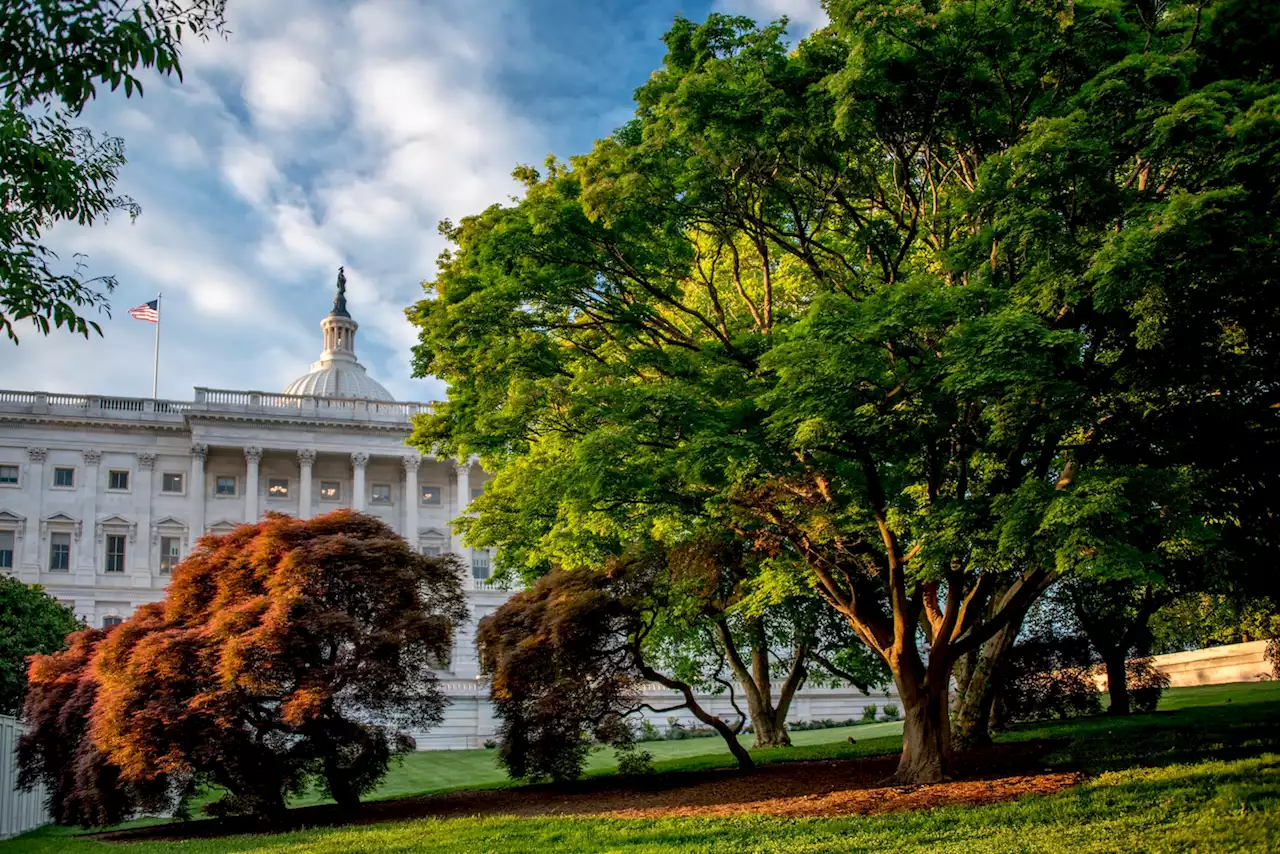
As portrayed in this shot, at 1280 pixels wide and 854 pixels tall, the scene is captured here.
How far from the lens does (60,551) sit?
64188mm

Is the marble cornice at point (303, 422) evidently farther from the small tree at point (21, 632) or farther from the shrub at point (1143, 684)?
the shrub at point (1143, 684)

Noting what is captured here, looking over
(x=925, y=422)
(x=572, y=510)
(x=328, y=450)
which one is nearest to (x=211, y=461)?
(x=328, y=450)

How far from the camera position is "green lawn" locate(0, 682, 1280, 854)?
11.3 metres

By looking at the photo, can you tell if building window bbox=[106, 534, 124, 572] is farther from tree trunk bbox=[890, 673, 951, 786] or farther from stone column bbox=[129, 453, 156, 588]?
tree trunk bbox=[890, 673, 951, 786]

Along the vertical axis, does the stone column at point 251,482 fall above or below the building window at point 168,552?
above

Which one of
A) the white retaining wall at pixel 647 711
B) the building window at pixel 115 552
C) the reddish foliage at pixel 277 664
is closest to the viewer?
the reddish foliage at pixel 277 664

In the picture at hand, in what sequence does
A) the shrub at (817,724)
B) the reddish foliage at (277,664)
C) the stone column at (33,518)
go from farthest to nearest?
the stone column at (33,518), the shrub at (817,724), the reddish foliage at (277,664)

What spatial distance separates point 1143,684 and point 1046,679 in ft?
11.2

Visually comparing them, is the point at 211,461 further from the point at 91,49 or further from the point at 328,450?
the point at 91,49

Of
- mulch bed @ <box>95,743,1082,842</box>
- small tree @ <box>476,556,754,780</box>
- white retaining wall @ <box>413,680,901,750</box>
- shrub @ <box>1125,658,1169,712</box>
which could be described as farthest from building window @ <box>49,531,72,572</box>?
shrub @ <box>1125,658,1169,712</box>

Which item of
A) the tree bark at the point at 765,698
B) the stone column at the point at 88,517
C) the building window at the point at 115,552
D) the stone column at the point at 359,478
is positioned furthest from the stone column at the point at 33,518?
the tree bark at the point at 765,698

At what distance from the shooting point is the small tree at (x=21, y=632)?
112 ft

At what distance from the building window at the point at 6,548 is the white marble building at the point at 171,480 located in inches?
2.5

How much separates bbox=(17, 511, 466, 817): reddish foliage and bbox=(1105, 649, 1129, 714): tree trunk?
17.4 m
